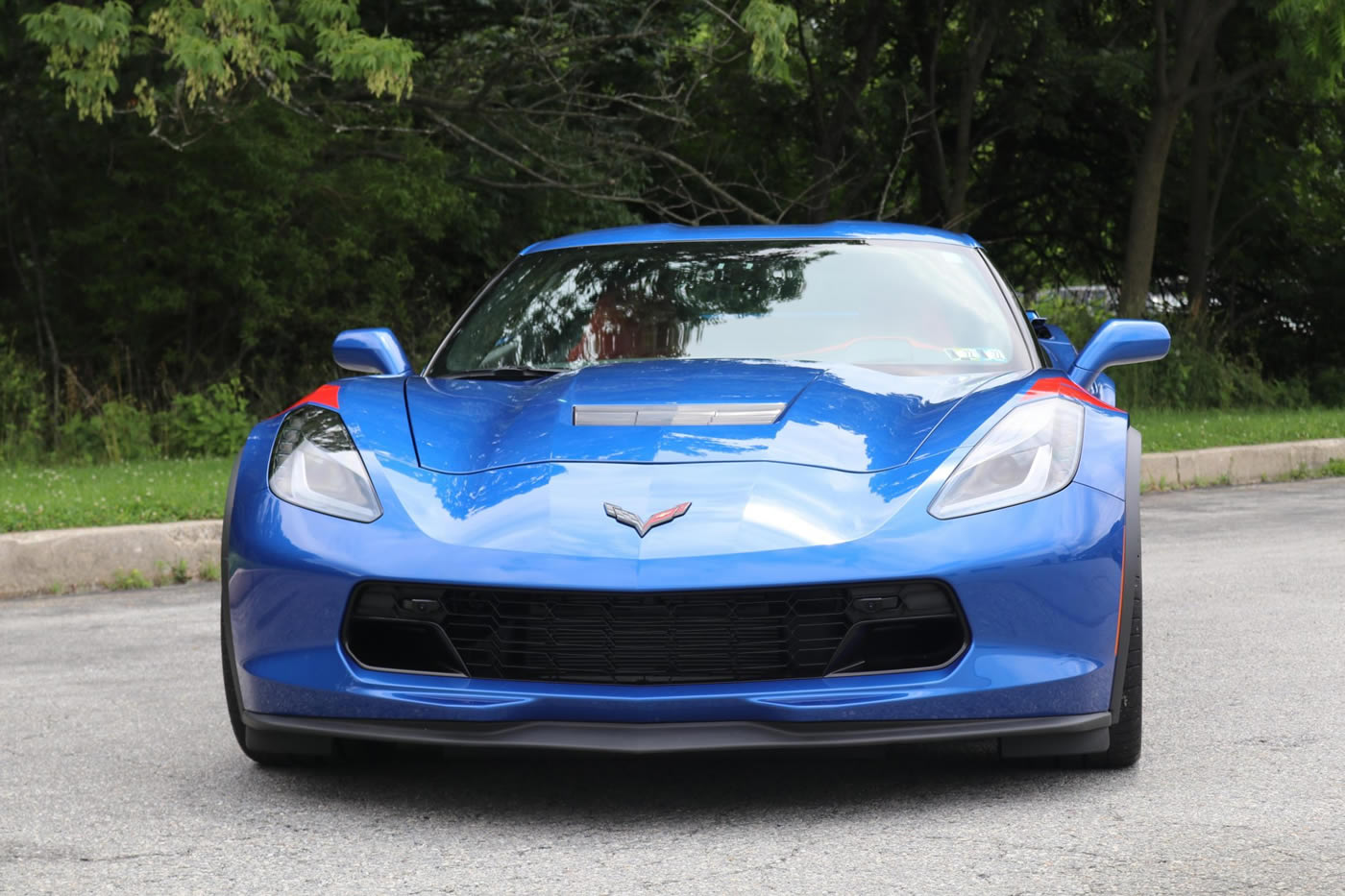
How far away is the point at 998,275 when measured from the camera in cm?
494

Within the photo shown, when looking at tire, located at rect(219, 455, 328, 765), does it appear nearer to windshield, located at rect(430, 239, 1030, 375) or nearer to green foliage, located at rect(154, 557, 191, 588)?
windshield, located at rect(430, 239, 1030, 375)

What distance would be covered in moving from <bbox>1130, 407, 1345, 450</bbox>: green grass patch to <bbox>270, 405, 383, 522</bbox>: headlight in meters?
8.32

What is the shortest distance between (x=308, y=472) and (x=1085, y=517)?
1.70m

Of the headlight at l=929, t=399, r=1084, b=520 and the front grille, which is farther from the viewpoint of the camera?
the headlight at l=929, t=399, r=1084, b=520

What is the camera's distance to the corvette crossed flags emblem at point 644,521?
3.38m

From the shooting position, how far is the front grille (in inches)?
132

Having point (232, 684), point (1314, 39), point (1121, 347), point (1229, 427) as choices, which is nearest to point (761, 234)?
point (1121, 347)

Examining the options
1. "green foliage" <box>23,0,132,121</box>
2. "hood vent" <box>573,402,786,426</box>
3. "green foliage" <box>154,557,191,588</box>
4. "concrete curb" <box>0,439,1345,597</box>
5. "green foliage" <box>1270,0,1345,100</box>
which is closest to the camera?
"hood vent" <box>573,402,786,426</box>

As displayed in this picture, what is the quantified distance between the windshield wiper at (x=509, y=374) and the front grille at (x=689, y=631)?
112 cm

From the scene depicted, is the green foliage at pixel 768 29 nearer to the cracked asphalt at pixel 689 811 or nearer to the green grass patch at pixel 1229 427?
the green grass patch at pixel 1229 427

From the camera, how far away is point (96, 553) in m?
7.52

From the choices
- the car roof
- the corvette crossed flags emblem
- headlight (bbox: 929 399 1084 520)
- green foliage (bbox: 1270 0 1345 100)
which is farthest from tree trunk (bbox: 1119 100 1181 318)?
the corvette crossed flags emblem

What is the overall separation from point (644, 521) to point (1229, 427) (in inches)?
408

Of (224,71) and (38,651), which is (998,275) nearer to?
(38,651)
